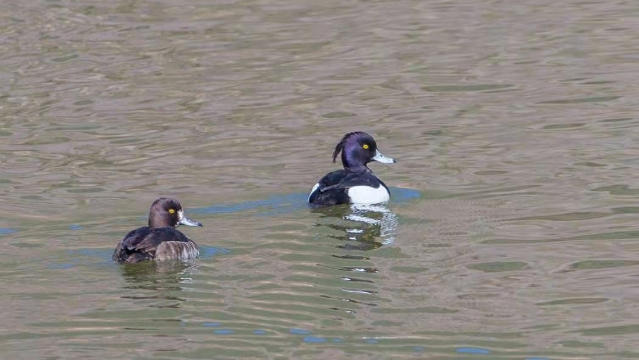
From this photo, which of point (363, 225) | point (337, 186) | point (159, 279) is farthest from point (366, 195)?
point (159, 279)

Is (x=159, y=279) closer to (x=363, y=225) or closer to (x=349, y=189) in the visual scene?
(x=363, y=225)

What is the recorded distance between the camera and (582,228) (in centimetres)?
1213

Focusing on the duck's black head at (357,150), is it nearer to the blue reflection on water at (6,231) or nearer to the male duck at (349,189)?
the male duck at (349,189)

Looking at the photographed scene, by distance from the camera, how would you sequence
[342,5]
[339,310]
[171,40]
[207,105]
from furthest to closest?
[342,5], [171,40], [207,105], [339,310]

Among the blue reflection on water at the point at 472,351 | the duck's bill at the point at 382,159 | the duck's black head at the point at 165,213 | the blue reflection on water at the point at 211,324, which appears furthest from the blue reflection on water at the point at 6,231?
the blue reflection on water at the point at 472,351

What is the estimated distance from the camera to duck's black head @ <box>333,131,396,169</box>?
14.6m

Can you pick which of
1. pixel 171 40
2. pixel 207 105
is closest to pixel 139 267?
pixel 207 105

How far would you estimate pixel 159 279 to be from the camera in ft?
35.9

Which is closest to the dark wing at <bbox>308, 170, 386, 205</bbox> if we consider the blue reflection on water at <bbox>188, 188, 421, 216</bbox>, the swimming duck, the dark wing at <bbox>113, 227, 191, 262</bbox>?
the blue reflection on water at <bbox>188, 188, 421, 216</bbox>

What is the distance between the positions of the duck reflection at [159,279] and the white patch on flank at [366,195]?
2631 mm

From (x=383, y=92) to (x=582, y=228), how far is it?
7.66 metres

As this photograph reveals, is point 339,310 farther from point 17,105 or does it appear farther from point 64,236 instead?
point 17,105

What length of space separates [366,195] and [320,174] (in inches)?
78.0

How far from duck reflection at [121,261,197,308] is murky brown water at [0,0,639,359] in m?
0.04
